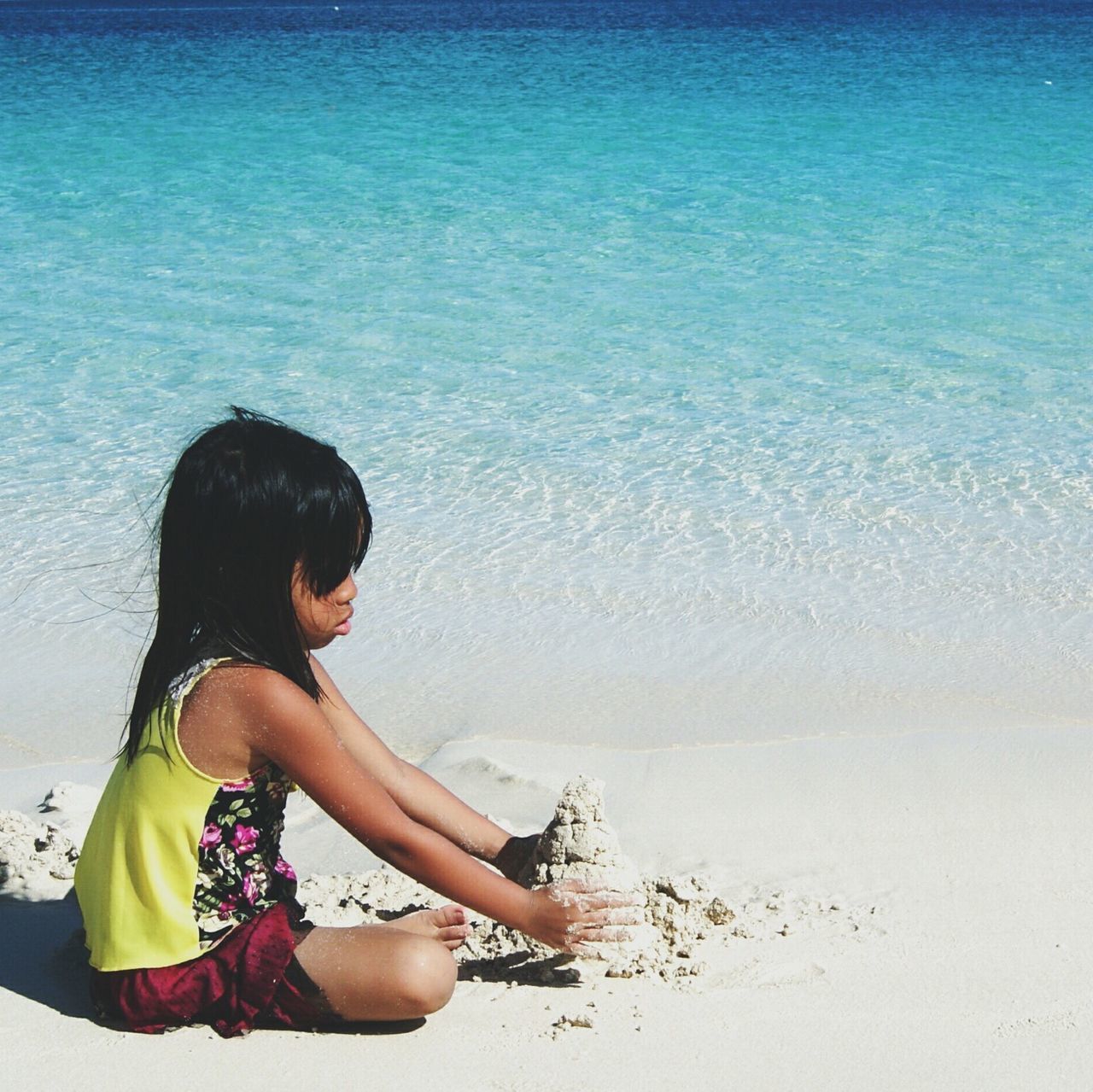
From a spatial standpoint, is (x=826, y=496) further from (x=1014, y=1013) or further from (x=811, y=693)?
(x=1014, y=1013)

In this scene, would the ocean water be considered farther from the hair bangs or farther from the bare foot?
the hair bangs

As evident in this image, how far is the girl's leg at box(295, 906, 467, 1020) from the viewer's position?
2.06m

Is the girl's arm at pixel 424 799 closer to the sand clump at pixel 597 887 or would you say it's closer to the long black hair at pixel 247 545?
the sand clump at pixel 597 887

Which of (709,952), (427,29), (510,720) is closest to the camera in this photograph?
(709,952)

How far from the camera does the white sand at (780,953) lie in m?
1.96

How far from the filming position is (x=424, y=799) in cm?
248

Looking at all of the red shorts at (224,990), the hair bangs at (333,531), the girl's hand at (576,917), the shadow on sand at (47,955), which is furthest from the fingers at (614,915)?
the shadow on sand at (47,955)

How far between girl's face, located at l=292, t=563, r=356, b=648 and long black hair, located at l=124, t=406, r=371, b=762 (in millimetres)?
11

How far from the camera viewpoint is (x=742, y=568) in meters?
4.49

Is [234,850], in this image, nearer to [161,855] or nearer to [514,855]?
[161,855]

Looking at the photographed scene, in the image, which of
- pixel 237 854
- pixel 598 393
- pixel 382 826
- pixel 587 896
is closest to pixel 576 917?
pixel 587 896

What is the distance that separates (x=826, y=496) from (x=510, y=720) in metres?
2.06

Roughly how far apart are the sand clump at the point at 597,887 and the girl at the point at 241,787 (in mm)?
147

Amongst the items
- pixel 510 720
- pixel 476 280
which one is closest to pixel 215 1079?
pixel 510 720
